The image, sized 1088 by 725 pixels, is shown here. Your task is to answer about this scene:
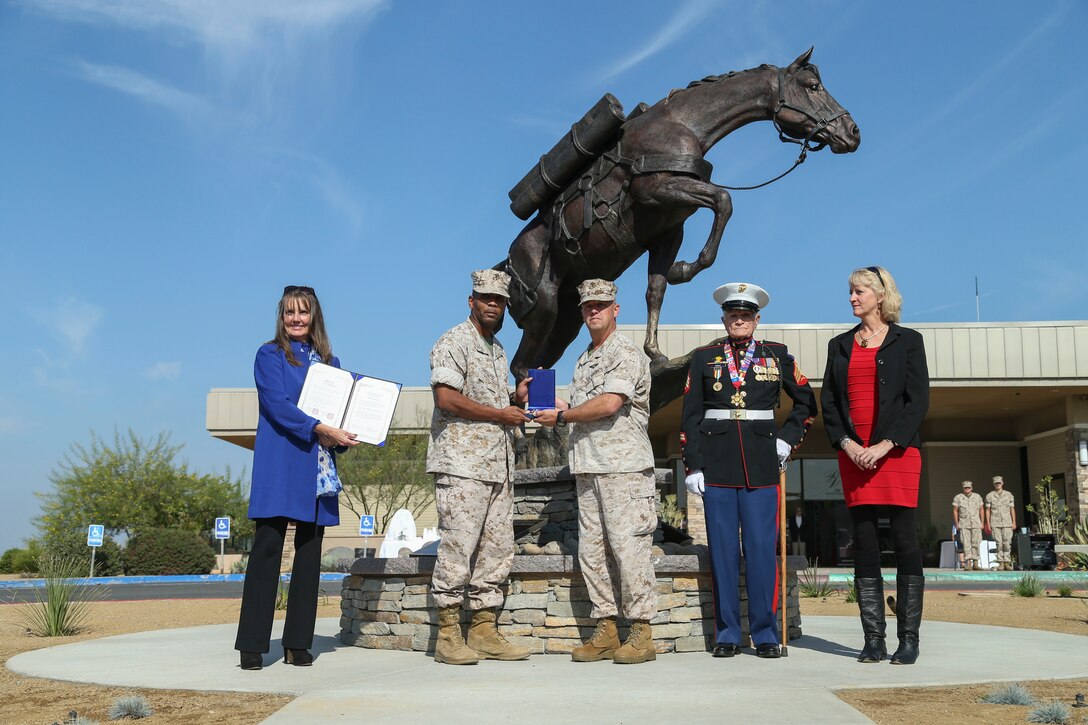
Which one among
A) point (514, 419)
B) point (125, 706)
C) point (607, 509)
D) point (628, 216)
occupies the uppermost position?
point (628, 216)

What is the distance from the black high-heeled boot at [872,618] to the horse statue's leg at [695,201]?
2.39 meters

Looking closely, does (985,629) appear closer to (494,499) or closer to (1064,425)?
(494,499)

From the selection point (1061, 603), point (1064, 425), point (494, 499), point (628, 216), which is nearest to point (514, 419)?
point (494, 499)

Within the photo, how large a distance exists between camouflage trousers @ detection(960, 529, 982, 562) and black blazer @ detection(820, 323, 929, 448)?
19.3 meters

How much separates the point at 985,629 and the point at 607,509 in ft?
14.0

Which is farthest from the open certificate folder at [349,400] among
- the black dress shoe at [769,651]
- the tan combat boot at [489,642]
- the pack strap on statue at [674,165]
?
the pack strap on statue at [674,165]

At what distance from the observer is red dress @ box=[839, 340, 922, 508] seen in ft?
17.9

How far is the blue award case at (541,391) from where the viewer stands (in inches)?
224

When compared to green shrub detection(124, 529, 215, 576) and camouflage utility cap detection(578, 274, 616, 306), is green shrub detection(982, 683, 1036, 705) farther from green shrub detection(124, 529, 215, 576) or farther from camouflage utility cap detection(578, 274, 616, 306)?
green shrub detection(124, 529, 215, 576)

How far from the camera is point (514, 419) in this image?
5.62 metres

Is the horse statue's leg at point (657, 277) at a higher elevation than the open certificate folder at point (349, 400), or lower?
higher

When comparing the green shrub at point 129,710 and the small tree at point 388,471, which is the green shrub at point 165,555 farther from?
the green shrub at point 129,710

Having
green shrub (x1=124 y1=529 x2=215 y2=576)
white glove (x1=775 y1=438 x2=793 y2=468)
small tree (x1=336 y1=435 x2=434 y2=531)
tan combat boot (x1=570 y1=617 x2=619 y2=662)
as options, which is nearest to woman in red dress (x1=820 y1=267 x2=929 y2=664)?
white glove (x1=775 y1=438 x2=793 y2=468)

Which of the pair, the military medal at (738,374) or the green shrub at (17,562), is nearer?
the military medal at (738,374)
